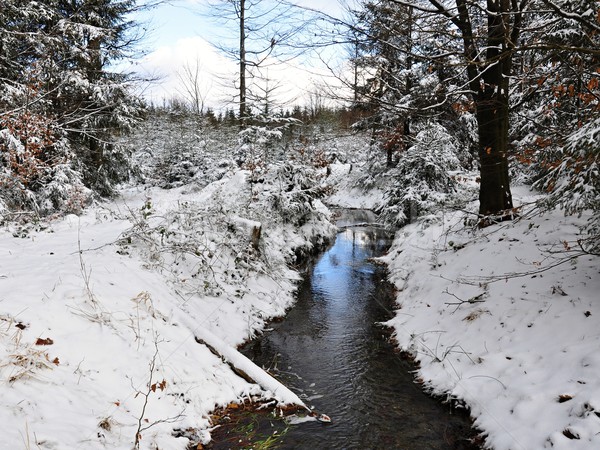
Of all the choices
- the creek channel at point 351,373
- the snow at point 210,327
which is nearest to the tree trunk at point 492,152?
the snow at point 210,327

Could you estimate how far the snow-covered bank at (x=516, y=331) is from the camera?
11.2ft

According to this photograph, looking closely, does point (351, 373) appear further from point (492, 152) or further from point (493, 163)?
point (492, 152)

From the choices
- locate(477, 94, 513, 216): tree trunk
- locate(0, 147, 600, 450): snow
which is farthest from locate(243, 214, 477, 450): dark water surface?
locate(477, 94, 513, 216): tree trunk

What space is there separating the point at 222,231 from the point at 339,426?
17.4 ft

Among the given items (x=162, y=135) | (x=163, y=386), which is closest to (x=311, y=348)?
(x=163, y=386)

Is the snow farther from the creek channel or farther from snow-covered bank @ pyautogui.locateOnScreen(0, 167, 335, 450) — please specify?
the creek channel

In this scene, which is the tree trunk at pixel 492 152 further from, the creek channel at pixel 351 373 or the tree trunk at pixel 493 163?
the creek channel at pixel 351 373

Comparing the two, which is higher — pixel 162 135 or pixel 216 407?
pixel 162 135

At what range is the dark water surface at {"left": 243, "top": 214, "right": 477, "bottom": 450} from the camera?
388cm

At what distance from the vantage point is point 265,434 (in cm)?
377

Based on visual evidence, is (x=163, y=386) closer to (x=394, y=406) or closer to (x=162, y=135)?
(x=394, y=406)

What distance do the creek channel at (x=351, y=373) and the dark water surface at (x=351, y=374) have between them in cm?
1

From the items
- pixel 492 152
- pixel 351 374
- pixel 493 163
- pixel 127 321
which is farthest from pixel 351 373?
pixel 492 152

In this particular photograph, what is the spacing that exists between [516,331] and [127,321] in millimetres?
4980
